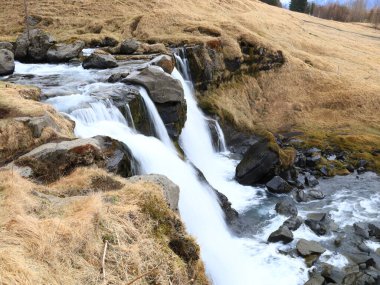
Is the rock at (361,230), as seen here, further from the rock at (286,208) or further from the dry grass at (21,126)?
the dry grass at (21,126)

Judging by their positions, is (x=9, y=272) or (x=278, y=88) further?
(x=278, y=88)

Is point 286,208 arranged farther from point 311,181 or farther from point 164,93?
point 164,93

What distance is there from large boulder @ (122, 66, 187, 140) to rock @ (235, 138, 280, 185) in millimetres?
4599

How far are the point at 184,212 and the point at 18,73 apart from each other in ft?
50.1

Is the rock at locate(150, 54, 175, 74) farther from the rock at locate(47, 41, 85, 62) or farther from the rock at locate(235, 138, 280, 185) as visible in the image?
the rock at locate(235, 138, 280, 185)

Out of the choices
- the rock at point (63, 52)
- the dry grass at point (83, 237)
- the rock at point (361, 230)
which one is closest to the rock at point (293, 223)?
the rock at point (361, 230)

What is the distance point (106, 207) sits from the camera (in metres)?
7.95

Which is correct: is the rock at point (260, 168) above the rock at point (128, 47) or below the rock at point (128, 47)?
below

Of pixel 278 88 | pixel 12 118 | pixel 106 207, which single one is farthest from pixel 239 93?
pixel 106 207

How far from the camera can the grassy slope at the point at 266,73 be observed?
32.5 metres

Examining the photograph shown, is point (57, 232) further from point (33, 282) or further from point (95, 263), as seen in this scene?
point (33, 282)

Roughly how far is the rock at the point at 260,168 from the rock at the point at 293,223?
476 centimetres

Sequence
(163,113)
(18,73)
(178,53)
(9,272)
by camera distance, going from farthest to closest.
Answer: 1. (178,53)
2. (18,73)
3. (163,113)
4. (9,272)

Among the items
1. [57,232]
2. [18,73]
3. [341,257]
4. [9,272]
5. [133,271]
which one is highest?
[9,272]
